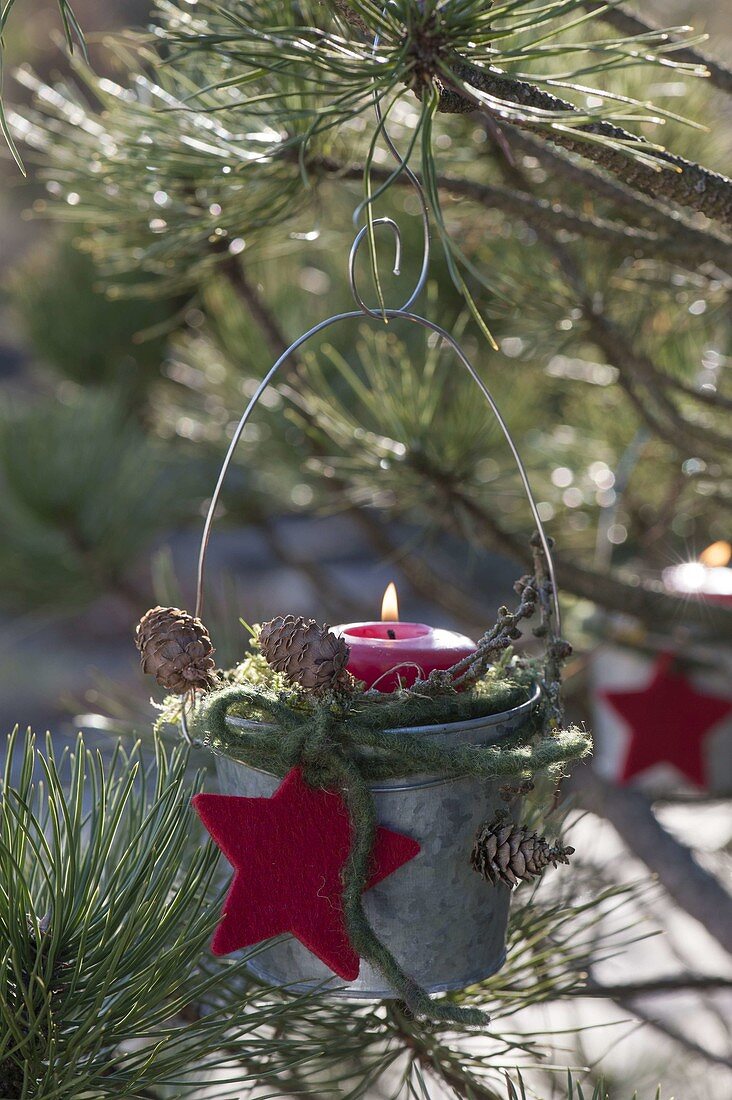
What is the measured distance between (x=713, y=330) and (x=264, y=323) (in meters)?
0.30

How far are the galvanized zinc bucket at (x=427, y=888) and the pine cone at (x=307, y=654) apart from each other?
0.06 feet

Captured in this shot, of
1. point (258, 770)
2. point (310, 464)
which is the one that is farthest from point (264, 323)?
point (258, 770)

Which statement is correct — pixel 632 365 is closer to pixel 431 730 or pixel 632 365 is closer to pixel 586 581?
pixel 586 581

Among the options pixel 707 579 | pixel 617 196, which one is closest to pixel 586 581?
pixel 707 579

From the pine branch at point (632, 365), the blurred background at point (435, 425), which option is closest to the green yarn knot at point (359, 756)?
the blurred background at point (435, 425)

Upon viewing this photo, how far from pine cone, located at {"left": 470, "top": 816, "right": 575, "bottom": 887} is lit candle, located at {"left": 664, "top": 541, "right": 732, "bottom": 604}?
0.50ft

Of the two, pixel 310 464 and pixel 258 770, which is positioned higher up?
pixel 310 464

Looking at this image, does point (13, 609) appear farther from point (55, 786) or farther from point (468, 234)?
point (55, 786)

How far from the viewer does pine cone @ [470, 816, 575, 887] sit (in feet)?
0.82

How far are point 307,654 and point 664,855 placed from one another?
319 millimetres

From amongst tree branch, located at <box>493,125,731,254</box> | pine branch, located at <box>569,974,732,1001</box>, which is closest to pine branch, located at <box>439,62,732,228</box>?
tree branch, located at <box>493,125,731,254</box>

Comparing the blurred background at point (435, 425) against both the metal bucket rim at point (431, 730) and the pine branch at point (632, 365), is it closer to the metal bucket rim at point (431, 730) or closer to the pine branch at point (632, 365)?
the pine branch at point (632, 365)

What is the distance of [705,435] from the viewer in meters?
0.47

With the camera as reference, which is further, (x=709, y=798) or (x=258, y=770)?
(x=709, y=798)
